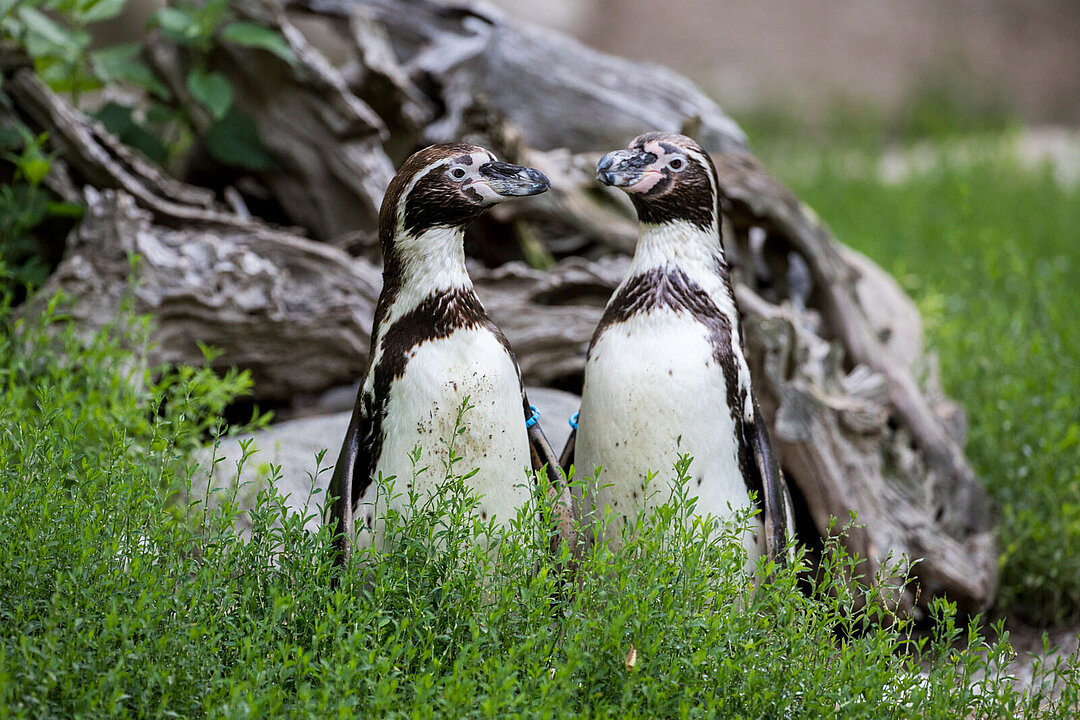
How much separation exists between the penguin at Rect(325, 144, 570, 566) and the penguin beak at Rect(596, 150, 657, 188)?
19 centimetres

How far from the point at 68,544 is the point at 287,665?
0.62 m

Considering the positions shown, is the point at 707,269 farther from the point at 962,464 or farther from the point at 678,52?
the point at 678,52

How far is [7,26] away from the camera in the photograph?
405 cm

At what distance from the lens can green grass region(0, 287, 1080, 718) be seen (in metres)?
1.96

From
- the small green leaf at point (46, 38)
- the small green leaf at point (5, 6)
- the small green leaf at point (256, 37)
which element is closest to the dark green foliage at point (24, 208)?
the small green leaf at point (46, 38)

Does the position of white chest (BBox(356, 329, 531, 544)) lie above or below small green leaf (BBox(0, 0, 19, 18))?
below

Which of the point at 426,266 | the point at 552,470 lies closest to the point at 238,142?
the point at 426,266

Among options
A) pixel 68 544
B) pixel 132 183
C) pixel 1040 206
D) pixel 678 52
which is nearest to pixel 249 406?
pixel 132 183

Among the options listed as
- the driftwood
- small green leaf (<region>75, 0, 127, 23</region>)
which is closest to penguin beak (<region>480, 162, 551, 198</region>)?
the driftwood

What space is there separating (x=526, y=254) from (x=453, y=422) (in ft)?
7.16

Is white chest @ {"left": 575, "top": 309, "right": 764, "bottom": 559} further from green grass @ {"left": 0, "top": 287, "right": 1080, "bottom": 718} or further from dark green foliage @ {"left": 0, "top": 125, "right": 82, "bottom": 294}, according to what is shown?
dark green foliage @ {"left": 0, "top": 125, "right": 82, "bottom": 294}

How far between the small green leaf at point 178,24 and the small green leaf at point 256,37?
13 centimetres

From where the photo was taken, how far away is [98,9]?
4246mm

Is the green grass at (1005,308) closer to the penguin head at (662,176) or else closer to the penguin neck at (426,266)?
the penguin head at (662,176)
